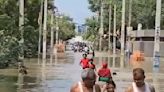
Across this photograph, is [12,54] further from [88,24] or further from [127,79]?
[88,24]

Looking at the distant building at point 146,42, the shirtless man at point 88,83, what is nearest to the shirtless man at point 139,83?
the shirtless man at point 88,83

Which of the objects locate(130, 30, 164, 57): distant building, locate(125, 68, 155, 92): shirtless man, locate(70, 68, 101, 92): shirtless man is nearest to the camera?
locate(70, 68, 101, 92): shirtless man

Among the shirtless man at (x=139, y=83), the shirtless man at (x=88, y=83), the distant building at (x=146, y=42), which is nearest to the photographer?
the shirtless man at (x=88, y=83)

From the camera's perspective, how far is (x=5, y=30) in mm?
30656

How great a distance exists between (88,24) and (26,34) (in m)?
88.9

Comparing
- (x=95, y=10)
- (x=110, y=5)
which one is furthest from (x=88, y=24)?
(x=110, y=5)

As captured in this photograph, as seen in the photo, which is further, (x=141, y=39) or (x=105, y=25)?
(x=105, y=25)

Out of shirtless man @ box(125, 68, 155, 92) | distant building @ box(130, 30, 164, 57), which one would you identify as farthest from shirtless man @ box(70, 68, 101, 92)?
distant building @ box(130, 30, 164, 57)

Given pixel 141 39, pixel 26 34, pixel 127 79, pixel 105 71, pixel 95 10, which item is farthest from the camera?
pixel 95 10

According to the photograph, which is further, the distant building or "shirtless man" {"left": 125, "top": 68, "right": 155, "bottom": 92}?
the distant building

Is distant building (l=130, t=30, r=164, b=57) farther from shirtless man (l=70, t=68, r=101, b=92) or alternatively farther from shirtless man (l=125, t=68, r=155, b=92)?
shirtless man (l=70, t=68, r=101, b=92)

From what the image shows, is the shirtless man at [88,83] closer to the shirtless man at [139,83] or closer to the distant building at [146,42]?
the shirtless man at [139,83]

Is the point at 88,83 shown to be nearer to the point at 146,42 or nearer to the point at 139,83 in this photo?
the point at 139,83

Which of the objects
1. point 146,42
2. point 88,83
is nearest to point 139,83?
point 88,83
